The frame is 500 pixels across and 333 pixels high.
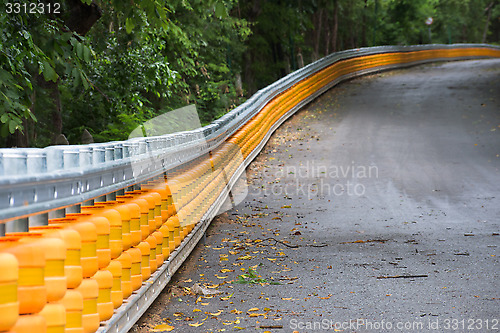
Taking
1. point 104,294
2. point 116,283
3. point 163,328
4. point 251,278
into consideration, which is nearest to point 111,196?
point 116,283

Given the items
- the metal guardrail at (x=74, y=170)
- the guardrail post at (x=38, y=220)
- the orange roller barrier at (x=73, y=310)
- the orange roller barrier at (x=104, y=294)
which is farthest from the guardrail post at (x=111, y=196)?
the orange roller barrier at (x=73, y=310)

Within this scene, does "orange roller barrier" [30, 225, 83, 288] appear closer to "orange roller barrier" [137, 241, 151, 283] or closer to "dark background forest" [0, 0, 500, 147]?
"orange roller barrier" [137, 241, 151, 283]

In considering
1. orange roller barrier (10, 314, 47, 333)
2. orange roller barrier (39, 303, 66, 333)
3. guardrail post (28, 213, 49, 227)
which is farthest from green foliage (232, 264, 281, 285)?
orange roller barrier (10, 314, 47, 333)

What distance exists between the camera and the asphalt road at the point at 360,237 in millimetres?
5148

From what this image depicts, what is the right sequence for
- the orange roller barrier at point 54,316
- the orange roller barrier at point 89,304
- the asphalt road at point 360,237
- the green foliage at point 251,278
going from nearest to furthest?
the orange roller barrier at point 54,316
the orange roller barrier at point 89,304
the asphalt road at point 360,237
the green foliage at point 251,278

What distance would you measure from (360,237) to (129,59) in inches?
300

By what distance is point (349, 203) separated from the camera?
10.6m

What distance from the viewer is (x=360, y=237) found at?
8.22m

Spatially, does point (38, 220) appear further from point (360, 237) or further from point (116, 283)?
point (360, 237)

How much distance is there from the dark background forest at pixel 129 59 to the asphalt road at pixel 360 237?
272 cm

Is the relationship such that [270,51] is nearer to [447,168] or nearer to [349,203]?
[447,168]

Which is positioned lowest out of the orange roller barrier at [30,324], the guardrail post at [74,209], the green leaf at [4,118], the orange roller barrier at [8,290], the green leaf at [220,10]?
the orange roller barrier at [30,324]

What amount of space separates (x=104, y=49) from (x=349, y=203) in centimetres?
695

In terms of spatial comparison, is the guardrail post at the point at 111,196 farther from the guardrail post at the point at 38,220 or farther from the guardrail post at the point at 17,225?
the guardrail post at the point at 17,225
